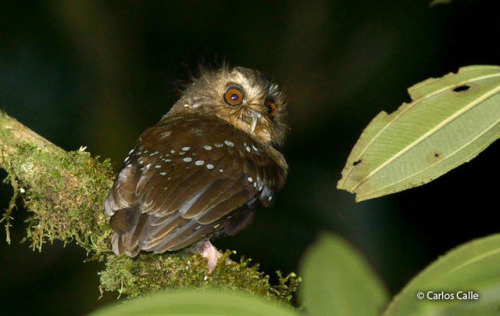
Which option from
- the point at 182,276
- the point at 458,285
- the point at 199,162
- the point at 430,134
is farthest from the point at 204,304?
the point at 199,162

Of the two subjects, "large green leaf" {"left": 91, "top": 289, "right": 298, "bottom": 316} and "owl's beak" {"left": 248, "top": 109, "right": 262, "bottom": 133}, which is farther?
"owl's beak" {"left": 248, "top": 109, "right": 262, "bottom": 133}

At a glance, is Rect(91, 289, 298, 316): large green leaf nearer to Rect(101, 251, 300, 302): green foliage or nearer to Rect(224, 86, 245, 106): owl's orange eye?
Rect(101, 251, 300, 302): green foliage

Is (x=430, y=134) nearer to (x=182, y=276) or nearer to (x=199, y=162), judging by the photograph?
(x=182, y=276)

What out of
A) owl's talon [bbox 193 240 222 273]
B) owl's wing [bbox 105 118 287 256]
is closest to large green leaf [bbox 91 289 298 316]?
owl's wing [bbox 105 118 287 256]

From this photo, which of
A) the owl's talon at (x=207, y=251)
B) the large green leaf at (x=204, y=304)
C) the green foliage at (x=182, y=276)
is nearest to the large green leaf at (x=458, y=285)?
the large green leaf at (x=204, y=304)

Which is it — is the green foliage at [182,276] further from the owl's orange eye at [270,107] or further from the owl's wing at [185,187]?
the owl's orange eye at [270,107]

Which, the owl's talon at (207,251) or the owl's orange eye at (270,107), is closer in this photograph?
the owl's talon at (207,251)
